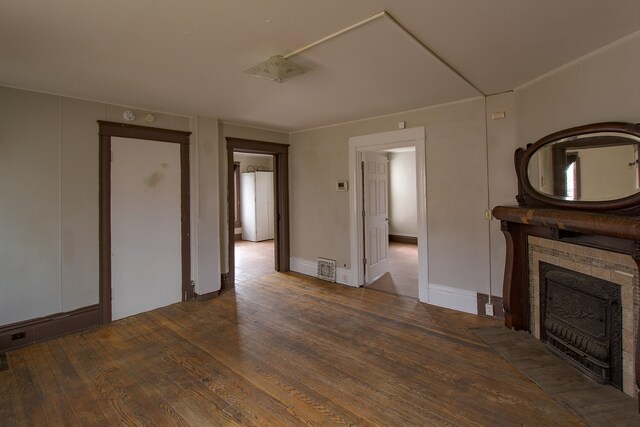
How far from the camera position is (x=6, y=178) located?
2785 millimetres

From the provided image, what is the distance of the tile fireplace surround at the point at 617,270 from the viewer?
6.57 ft

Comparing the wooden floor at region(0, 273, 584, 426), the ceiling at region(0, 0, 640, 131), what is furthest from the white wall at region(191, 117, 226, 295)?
the ceiling at region(0, 0, 640, 131)

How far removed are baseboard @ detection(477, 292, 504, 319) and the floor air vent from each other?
207cm

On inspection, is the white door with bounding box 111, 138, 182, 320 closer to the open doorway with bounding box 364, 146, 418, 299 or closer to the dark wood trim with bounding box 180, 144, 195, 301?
the dark wood trim with bounding box 180, 144, 195, 301

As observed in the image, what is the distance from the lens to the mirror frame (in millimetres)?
1953

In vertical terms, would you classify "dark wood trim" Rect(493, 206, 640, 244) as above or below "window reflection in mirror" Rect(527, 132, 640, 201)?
below

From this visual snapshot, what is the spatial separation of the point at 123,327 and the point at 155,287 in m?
0.59

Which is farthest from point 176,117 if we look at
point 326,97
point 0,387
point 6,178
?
point 0,387

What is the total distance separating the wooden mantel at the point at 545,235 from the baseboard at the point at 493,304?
0.26 meters

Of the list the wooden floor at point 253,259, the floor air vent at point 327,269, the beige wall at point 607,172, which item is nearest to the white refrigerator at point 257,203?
the wooden floor at point 253,259

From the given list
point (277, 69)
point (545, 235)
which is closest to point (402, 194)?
point (545, 235)

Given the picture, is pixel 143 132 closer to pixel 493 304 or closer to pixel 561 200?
pixel 561 200

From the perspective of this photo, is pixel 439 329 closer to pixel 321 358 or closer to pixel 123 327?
pixel 321 358

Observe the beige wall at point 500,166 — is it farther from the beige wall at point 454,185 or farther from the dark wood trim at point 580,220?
the dark wood trim at point 580,220
